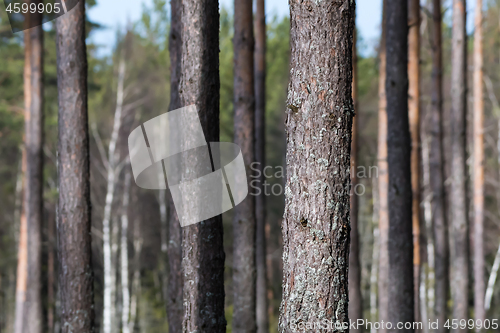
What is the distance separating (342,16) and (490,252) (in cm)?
1648

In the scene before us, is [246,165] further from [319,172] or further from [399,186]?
[319,172]

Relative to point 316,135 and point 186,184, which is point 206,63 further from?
point 316,135

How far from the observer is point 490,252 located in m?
16.6

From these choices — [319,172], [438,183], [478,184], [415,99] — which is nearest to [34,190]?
[415,99]

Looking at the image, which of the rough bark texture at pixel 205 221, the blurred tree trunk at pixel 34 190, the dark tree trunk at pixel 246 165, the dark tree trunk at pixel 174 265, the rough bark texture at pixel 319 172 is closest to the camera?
the rough bark texture at pixel 319 172

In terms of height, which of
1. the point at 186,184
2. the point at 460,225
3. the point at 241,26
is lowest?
the point at 460,225

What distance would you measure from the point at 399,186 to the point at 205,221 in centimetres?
263

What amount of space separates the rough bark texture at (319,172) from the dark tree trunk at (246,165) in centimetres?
370

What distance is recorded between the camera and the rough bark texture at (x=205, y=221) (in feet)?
12.5

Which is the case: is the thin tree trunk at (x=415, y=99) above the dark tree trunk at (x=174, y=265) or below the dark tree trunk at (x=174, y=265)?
above

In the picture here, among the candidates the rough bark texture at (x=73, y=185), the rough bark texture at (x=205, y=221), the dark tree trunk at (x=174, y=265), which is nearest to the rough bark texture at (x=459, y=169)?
the dark tree trunk at (x=174, y=265)

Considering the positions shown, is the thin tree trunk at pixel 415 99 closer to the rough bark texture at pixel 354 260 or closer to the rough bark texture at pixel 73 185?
the rough bark texture at pixel 354 260

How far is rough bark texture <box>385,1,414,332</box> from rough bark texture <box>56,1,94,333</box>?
3270 millimetres

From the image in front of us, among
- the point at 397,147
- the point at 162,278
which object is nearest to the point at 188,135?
the point at 397,147
